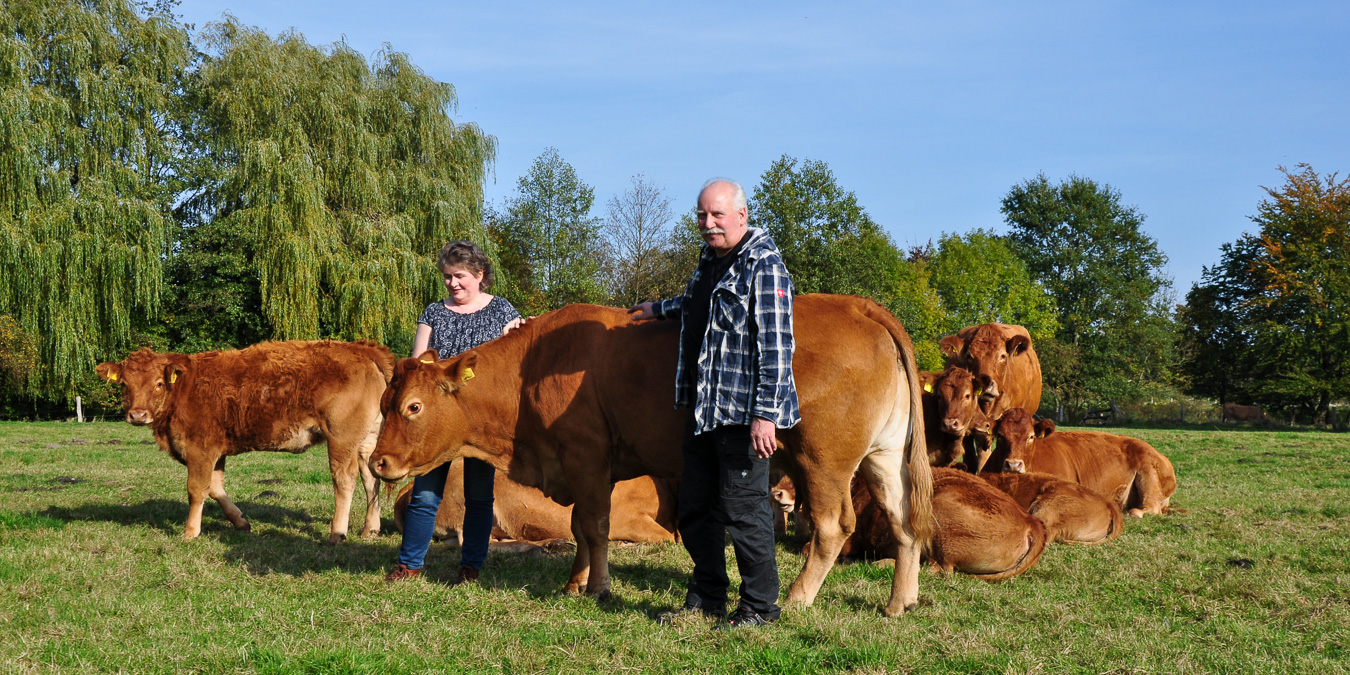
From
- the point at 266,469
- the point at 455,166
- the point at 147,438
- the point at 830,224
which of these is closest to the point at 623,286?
the point at 830,224

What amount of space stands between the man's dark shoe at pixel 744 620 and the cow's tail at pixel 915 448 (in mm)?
1072

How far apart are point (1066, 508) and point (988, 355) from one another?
2.37 m

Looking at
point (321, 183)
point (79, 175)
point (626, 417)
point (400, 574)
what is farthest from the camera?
point (321, 183)

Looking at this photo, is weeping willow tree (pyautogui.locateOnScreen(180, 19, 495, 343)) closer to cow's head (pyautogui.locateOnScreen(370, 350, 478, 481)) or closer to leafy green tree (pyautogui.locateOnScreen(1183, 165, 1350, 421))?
cow's head (pyautogui.locateOnScreen(370, 350, 478, 481))

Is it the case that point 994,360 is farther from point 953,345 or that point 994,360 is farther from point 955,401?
point 955,401

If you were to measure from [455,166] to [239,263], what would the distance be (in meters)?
7.08

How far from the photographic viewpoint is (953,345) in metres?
9.95

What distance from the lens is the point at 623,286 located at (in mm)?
47438

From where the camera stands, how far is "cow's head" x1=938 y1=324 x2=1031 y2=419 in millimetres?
9062

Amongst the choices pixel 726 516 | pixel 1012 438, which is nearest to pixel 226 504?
pixel 726 516

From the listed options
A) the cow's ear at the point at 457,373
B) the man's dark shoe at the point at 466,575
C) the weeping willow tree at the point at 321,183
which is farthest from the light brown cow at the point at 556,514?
the weeping willow tree at the point at 321,183

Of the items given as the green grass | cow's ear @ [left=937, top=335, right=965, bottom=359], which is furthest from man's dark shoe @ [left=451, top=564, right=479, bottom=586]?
cow's ear @ [left=937, top=335, right=965, bottom=359]

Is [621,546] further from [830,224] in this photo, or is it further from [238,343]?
[830,224]

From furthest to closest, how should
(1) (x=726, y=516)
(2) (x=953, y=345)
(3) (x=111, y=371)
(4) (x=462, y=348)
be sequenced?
(2) (x=953, y=345) < (3) (x=111, y=371) < (4) (x=462, y=348) < (1) (x=726, y=516)
